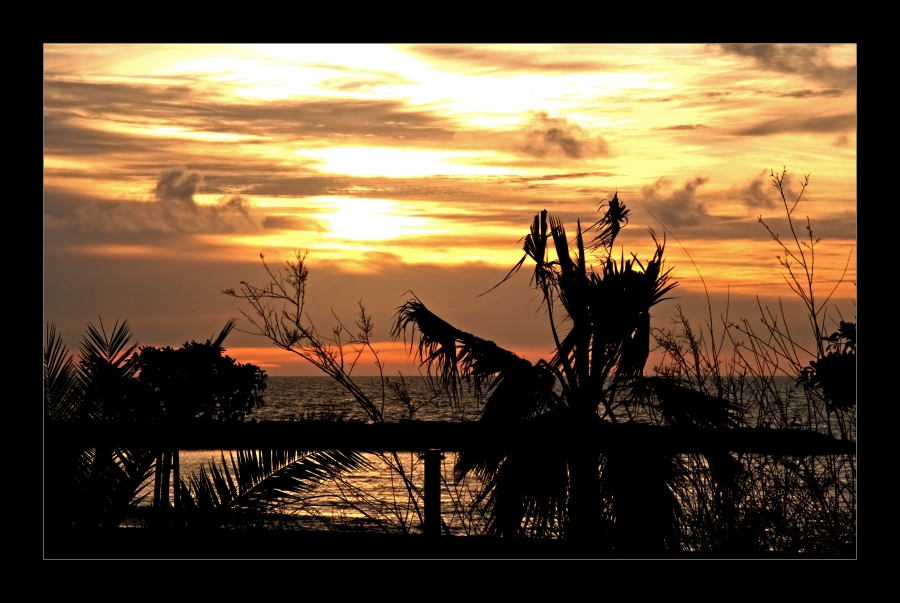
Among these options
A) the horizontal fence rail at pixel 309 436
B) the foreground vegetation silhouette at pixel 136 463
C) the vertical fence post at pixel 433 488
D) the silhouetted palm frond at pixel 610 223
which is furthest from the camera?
the silhouetted palm frond at pixel 610 223

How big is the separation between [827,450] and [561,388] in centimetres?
267

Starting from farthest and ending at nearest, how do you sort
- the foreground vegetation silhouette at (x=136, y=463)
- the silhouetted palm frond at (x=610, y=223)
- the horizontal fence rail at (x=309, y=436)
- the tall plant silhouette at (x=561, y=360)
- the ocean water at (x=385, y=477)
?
the silhouetted palm frond at (x=610, y=223) → the tall plant silhouette at (x=561, y=360) → the ocean water at (x=385, y=477) → the foreground vegetation silhouette at (x=136, y=463) → the horizontal fence rail at (x=309, y=436)

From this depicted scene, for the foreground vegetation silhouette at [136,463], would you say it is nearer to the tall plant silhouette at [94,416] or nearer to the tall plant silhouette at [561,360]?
the tall plant silhouette at [94,416]

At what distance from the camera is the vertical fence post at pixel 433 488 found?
2671 millimetres

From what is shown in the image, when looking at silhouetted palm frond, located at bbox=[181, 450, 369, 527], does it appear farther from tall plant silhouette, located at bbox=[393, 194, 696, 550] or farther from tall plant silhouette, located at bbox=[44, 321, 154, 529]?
tall plant silhouette, located at bbox=[393, 194, 696, 550]

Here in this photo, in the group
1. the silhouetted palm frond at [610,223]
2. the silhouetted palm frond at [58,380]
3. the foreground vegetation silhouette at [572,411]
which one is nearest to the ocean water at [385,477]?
the foreground vegetation silhouette at [572,411]

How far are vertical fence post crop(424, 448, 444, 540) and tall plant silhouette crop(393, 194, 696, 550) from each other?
1637 mm

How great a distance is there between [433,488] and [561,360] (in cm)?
274

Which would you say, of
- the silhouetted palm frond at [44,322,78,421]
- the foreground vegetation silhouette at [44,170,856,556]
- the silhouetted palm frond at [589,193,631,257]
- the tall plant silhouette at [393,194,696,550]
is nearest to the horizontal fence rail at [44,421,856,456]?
the foreground vegetation silhouette at [44,170,856,556]

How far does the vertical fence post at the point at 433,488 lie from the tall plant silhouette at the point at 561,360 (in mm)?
1637

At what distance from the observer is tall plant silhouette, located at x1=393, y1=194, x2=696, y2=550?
4.42 meters

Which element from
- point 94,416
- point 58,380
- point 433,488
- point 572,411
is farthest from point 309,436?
point 572,411

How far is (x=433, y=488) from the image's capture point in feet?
9.09

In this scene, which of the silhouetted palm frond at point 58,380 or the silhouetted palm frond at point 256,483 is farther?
the silhouetted palm frond at point 58,380
